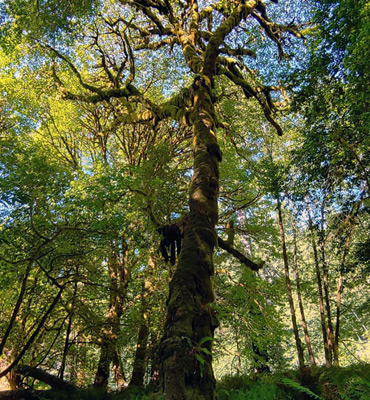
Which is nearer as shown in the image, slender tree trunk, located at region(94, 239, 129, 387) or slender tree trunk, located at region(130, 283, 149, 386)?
slender tree trunk, located at region(94, 239, 129, 387)

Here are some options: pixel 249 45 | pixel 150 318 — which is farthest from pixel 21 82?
pixel 150 318

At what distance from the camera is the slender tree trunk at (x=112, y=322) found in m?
6.28

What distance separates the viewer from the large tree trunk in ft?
6.52

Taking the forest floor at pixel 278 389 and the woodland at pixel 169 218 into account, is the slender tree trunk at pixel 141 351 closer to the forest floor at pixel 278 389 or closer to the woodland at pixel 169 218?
the woodland at pixel 169 218

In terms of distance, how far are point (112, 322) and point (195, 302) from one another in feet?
15.2

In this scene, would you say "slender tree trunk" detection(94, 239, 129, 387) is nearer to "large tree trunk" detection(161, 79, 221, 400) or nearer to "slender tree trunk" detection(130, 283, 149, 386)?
"slender tree trunk" detection(130, 283, 149, 386)

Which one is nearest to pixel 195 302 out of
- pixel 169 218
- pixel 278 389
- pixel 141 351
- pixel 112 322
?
pixel 278 389

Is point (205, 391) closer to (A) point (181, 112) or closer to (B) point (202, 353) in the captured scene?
(B) point (202, 353)

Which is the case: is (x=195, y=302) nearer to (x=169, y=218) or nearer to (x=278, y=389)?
(x=278, y=389)

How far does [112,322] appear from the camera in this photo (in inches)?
249

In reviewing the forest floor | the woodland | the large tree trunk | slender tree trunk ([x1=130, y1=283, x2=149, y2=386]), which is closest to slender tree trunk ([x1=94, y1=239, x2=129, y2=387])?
the woodland

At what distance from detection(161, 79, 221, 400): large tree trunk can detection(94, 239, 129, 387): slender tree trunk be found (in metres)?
3.07

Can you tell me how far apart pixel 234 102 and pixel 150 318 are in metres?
8.48

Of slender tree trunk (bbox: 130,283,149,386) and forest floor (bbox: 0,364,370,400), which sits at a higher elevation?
slender tree trunk (bbox: 130,283,149,386)
